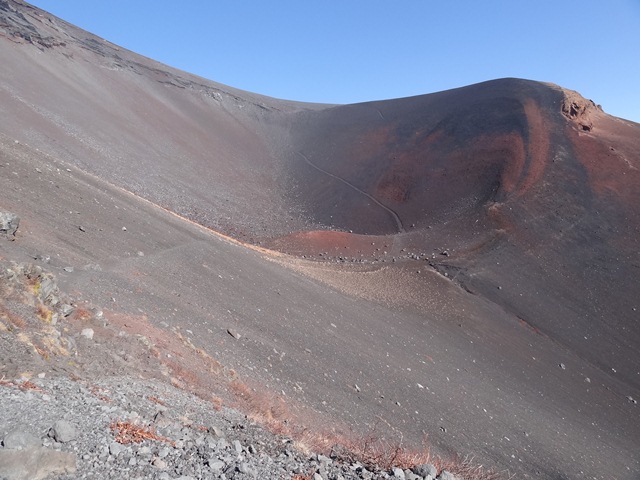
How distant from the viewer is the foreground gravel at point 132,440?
3406 mm

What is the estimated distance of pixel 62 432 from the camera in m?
3.64

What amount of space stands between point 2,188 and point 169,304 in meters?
4.84

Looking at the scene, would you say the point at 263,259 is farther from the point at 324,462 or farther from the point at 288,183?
the point at 288,183

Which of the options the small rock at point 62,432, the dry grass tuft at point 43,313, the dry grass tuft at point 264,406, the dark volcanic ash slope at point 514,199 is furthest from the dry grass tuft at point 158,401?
the dark volcanic ash slope at point 514,199

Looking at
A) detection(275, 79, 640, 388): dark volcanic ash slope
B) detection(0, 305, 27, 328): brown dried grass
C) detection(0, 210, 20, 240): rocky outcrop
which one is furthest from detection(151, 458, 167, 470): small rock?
detection(275, 79, 640, 388): dark volcanic ash slope

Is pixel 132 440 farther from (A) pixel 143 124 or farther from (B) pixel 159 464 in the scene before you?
(A) pixel 143 124

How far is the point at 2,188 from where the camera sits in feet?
35.3

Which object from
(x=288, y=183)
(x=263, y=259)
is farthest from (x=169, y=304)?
(x=288, y=183)

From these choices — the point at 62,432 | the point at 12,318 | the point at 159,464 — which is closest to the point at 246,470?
the point at 159,464

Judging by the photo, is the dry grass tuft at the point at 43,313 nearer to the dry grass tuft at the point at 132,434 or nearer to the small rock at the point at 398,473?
the dry grass tuft at the point at 132,434

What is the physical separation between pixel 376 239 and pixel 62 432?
20.5 metres

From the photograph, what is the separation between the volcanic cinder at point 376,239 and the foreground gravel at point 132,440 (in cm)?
306

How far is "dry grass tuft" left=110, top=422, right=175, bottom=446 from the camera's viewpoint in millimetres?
3972

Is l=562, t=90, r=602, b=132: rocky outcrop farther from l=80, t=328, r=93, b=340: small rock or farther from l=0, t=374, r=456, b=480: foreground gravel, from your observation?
l=80, t=328, r=93, b=340: small rock
